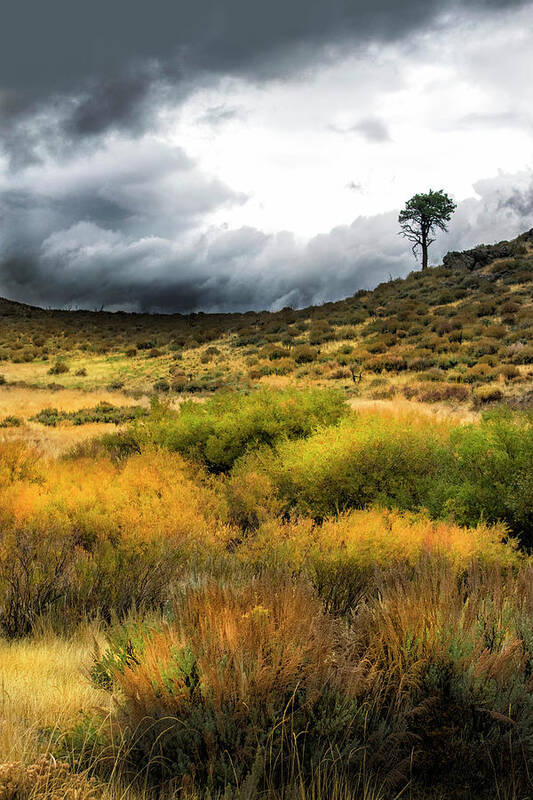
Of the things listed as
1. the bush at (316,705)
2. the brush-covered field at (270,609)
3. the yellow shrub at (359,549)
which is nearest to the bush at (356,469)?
the brush-covered field at (270,609)

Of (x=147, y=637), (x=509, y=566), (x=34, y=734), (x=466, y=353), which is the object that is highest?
(x=466, y=353)

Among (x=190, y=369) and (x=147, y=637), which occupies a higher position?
(x=190, y=369)

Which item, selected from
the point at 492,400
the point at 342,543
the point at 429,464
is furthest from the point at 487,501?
the point at 492,400

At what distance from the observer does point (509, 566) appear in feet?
16.8

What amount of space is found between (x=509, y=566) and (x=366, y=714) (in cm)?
332

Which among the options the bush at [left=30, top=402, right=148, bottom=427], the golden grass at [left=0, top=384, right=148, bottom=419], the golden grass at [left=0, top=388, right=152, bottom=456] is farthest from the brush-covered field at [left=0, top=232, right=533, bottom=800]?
the golden grass at [left=0, top=384, right=148, bottom=419]

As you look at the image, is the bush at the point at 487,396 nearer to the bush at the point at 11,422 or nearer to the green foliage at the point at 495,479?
the green foliage at the point at 495,479

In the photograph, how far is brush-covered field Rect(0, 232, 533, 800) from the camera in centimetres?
231

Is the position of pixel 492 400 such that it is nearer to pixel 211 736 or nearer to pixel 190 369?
pixel 211 736

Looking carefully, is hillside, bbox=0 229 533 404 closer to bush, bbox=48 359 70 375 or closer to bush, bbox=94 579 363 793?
bush, bbox=48 359 70 375

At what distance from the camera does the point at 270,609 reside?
115 inches

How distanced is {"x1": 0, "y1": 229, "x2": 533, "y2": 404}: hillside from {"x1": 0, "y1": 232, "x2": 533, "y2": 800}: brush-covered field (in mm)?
11813

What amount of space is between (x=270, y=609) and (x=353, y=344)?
106 ft

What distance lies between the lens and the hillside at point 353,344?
2394 centimetres
